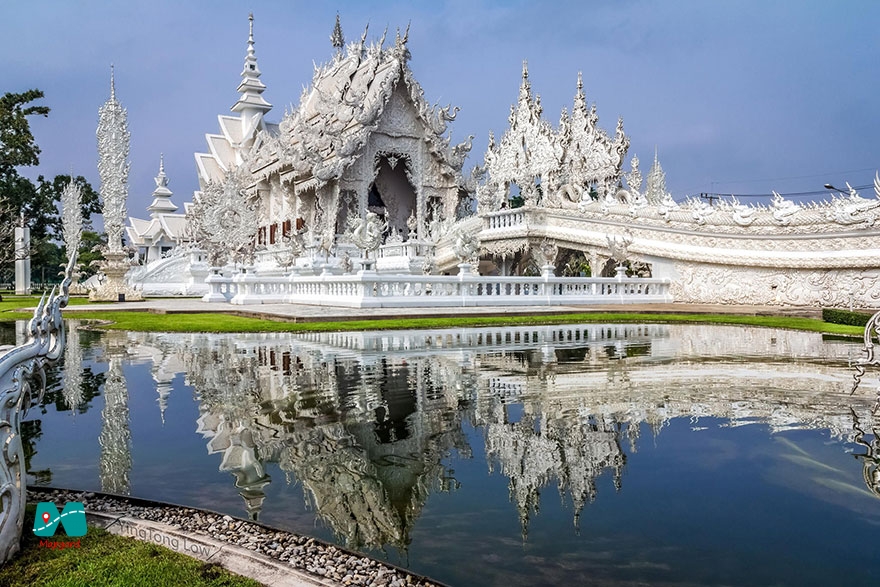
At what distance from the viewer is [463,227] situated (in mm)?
26266

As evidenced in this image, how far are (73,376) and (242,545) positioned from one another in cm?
531

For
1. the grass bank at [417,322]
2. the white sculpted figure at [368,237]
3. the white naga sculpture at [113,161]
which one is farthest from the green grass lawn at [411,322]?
the white naga sculpture at [113,161]

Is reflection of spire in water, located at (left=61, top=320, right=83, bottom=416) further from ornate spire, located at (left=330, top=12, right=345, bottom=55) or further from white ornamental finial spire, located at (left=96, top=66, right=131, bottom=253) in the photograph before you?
ornate spire, located at (left=330, top=12, right=345, bottom=55)

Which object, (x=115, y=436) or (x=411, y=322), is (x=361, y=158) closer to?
(x=411, y=322)

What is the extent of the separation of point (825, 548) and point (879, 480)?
44.6 inches

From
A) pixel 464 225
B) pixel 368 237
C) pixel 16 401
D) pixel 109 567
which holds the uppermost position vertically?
pixel 464 225

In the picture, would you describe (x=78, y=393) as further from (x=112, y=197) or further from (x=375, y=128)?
(x=112, y=197)

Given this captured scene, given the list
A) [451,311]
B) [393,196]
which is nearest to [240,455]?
[451,311]

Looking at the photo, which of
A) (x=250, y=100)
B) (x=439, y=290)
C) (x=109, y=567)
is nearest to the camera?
(x=109, y=567)

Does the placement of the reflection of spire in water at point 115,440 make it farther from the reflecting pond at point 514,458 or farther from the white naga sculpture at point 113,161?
the white naga sculpture at point 113,161

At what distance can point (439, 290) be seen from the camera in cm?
1694

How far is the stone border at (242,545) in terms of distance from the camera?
247cm

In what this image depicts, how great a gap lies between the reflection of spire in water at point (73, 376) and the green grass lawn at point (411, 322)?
7.85 ft

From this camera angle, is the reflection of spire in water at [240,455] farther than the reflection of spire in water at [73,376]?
No
